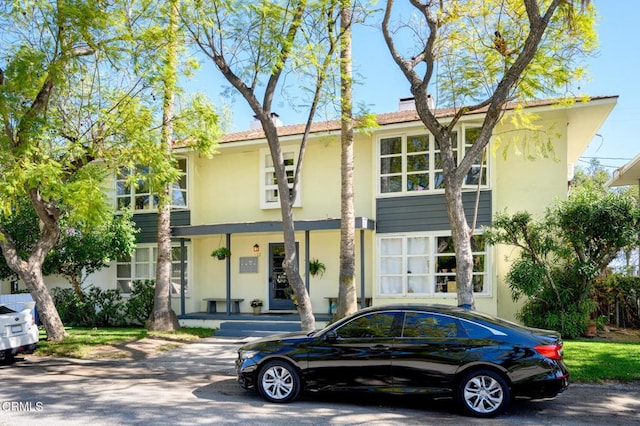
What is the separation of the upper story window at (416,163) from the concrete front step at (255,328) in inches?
184

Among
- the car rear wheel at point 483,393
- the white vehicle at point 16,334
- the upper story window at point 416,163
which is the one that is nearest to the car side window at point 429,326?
the car rear wheel at point 483,393

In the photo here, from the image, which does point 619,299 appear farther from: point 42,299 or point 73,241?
point 73,241

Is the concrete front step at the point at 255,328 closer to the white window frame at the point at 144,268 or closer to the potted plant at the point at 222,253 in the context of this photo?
the potted plant at the point at 222,253

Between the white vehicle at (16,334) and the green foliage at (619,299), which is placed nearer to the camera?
the white vehicle at (16,334)

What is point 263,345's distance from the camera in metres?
7.82

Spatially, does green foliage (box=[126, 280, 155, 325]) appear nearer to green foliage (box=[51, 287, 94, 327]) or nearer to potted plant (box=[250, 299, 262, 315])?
green foliage (box=[51, 287, 94, 327])

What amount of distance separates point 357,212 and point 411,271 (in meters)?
2.43

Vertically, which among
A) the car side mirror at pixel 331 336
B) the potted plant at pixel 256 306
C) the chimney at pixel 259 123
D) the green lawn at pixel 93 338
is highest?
the chimney at pixel 259 123

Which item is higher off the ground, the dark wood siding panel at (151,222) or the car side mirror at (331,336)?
the dark wood siding panel at (151,222)

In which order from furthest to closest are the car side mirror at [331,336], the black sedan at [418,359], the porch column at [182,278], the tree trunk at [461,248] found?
the porch column at [182,278] → the tree trunk at [461,248] → the car side mirror at [331,336] → the black sedan at [418,359]

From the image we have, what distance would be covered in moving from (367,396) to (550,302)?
7.25 metres

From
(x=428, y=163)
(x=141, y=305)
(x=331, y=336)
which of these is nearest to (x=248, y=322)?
(x=141, y=305)

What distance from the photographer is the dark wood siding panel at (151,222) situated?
1827cm

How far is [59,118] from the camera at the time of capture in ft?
40.2
